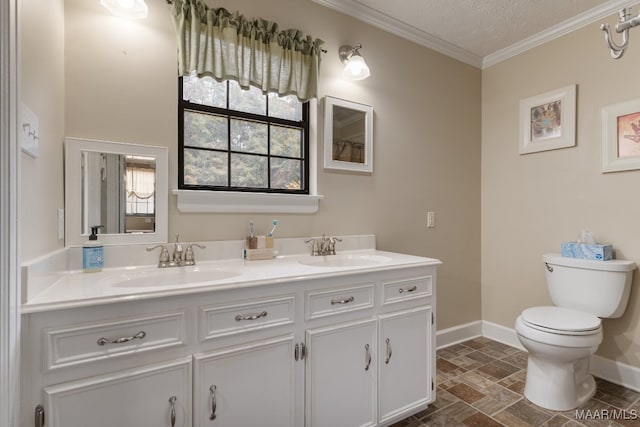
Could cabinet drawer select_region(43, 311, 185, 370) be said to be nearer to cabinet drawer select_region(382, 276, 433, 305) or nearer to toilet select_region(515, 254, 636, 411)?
Result: cabinet drawer select_region(382, 276, 433, 305)

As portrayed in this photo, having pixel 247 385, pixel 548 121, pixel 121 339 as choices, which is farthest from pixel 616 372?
pixel 121 339

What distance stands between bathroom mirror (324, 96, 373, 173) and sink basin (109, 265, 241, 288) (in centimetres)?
97

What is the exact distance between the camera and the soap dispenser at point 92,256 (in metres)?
1.36

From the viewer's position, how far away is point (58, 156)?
1.32m

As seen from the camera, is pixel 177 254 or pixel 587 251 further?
pixel 587 251

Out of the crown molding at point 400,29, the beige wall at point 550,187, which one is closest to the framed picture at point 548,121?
the beige wall at point 550,187

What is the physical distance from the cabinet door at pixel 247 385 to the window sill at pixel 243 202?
2.55ft

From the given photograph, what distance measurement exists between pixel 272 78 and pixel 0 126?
1.29 metres

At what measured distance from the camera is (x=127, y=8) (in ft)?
4.66

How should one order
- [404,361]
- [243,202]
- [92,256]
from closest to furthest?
[92,256], [404,361], [243,202]

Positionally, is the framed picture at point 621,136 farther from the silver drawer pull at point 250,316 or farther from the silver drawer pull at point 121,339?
the silver drawer pull at point 121,339

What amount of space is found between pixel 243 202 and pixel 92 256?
74 cm

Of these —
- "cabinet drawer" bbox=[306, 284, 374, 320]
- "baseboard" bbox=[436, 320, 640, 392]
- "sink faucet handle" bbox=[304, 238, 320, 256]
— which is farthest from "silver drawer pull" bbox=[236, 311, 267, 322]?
"baseboard" bbox=[436, 320, 640, 392]

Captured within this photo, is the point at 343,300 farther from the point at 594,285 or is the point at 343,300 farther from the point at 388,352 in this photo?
the point at 594,285
